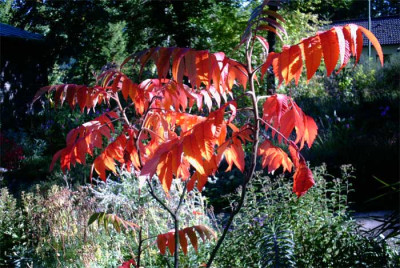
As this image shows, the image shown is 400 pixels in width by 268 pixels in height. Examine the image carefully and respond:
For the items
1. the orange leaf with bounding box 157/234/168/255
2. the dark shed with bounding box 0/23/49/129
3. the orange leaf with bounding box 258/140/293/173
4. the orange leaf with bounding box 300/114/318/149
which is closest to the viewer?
the orange leaf with bounding box 300/114/318/149

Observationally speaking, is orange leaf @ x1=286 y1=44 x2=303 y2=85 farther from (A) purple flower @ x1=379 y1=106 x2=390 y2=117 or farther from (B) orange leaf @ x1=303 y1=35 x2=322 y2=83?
(A) purple flower @ x1=379 y1=106 x2=390 y2=117

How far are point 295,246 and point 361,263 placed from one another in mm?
414

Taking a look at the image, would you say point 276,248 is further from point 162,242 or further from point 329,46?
point 329,46

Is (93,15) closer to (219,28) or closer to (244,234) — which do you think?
(219,28)

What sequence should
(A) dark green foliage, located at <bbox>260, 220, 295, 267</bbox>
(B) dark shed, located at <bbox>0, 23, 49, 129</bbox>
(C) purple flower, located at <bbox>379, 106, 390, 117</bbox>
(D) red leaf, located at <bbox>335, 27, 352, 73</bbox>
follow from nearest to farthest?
(D) red leaf, located at <bbox>335, 27, 352, 73</bbox>, (A) dark green foliage, located at <bbox>260, 220, 295, 267</bbox>, (C) purple flower, located at <bbox>379, 106, 390, 117</bbox>, (B) dark shed, located at <bbox>0, 23, 49, 129</bbox>

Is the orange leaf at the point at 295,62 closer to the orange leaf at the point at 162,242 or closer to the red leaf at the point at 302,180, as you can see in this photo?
the red leaf at the point at 302,180

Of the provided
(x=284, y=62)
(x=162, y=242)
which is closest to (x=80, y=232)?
(x=162, y=242)

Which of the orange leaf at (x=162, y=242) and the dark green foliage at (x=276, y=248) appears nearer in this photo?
the orange leaf at (x=162, y=242)

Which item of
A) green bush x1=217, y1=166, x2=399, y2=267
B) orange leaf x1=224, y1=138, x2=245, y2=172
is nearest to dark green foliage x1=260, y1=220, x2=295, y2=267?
green bush x1=217, y1=166, x2=399, y2=267

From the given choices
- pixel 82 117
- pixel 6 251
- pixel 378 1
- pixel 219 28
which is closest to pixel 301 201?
pixel 6 251

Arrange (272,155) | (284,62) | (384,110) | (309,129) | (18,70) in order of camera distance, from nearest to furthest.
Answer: (284,62) < (309,129) < (272,155) < (384,110) < (18,70)

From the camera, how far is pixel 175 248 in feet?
6.21

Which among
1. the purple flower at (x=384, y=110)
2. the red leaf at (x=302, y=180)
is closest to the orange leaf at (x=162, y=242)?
the red leaf at (x=302, y=180)

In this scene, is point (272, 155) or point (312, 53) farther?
point (272, 155)
